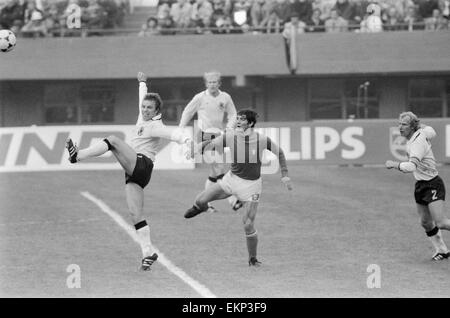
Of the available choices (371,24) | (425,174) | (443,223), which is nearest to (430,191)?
(425,174)

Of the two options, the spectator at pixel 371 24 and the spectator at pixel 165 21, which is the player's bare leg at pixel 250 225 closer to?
the spectator at pixel 371 24

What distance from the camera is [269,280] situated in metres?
12.6

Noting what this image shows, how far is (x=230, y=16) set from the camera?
34.8 meters

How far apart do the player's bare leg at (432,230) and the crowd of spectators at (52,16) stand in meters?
21.4

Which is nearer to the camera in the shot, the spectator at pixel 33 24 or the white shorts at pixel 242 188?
the white shorts at pixel 242 188

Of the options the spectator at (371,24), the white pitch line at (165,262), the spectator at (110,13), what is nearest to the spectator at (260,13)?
the spectator at (371,24)

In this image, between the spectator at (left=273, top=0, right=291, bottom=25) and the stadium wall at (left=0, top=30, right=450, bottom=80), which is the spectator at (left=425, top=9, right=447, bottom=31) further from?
the spectator at (left=273, top=0, right=291, bottom=25)

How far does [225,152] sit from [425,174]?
22.5ft

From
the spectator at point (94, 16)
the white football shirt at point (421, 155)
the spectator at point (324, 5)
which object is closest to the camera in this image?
the white football shirt at point (421, 155)

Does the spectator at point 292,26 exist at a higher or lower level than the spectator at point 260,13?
lower

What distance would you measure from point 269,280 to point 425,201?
2.79 m

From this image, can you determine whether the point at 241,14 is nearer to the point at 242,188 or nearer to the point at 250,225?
the point at 242,188

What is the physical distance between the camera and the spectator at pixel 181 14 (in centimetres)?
3450
